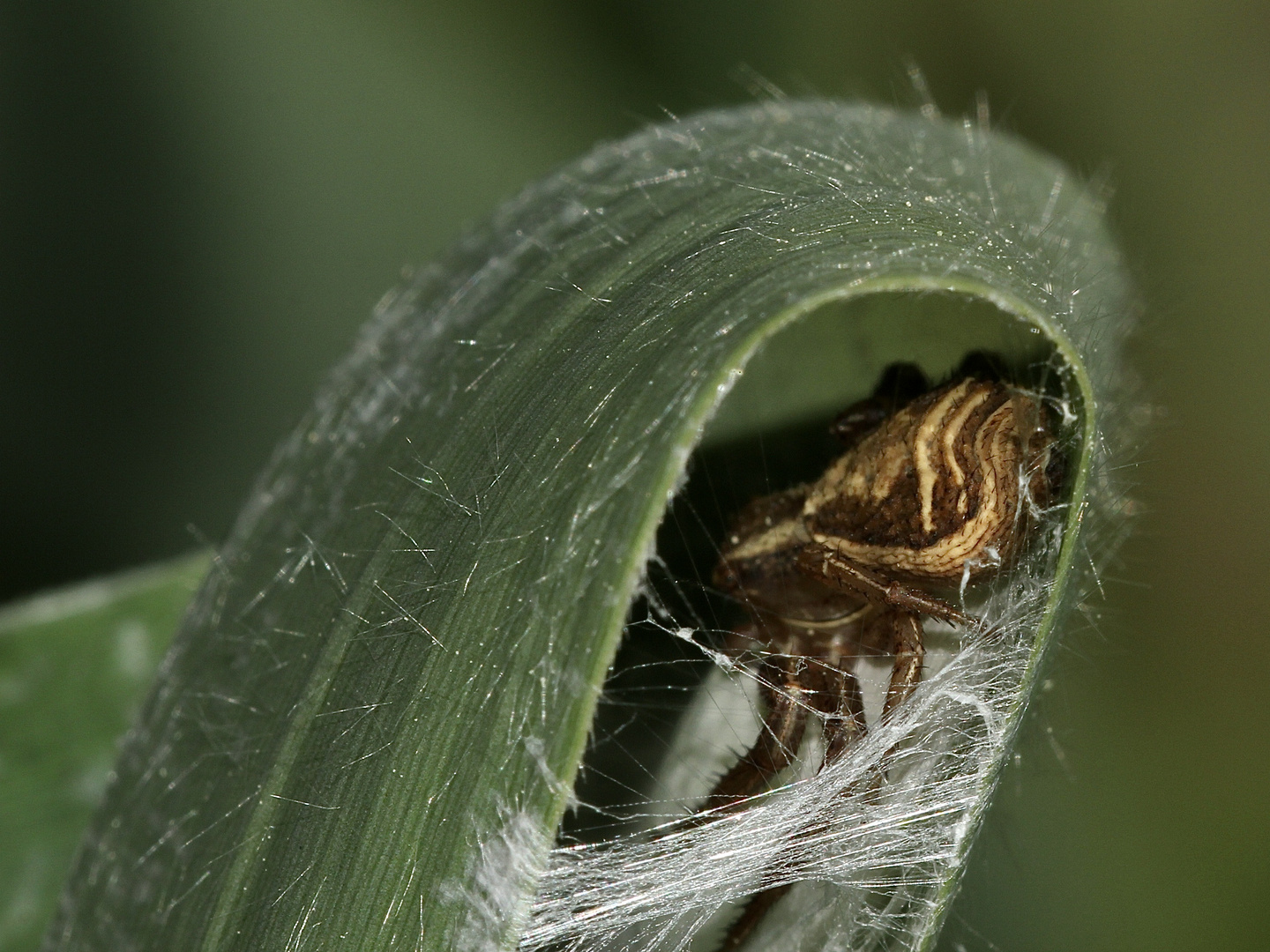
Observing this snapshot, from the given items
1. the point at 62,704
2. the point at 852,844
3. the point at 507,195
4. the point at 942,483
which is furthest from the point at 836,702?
the point at 507,195

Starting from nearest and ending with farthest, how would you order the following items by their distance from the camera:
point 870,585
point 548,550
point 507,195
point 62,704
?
1. point 548,550
2. point 870,585
3. point 62,704
4. point 507,195

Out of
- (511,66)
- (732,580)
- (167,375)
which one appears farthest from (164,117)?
(732,580)

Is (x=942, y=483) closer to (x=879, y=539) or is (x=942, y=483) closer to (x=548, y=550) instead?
(x=879, y=539)

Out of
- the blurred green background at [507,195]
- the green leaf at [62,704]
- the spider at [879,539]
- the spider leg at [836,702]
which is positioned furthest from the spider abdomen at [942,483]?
the blurred green background at [507,195]

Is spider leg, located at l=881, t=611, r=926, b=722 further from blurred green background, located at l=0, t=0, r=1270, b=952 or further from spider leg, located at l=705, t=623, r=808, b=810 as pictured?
blurred green background, located at l=0, t=0, r=1270, b=952

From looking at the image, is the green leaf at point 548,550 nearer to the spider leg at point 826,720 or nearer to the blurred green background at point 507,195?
the spider leg at point 826,720

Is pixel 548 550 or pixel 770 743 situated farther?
pixel 770 743

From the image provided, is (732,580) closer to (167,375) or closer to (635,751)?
(635,751)
